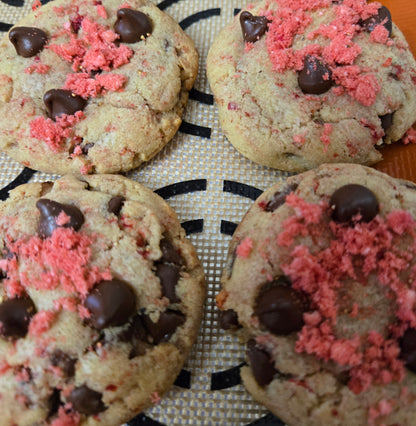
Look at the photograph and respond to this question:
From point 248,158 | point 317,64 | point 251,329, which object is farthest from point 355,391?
point 317,64

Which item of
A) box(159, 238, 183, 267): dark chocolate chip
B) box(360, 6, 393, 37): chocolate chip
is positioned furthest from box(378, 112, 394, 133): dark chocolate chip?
box(159, 238, 183, 267): dark chocolate chip

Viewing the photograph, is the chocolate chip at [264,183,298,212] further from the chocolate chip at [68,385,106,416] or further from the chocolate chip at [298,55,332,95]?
the chocolate chip at [68,385,106,416]

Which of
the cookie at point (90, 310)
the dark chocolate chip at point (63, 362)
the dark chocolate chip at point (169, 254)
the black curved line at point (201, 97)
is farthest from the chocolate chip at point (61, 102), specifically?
the dark chocolate chip at point (63, 362)

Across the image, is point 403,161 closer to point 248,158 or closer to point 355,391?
point 248,158

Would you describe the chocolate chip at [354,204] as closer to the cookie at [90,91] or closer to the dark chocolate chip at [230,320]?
the dark chocolate chip at [230,320]

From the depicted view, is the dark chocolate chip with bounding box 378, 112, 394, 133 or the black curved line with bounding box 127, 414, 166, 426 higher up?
the dark chocolate chip with bounding box 378, 112, 394, 133

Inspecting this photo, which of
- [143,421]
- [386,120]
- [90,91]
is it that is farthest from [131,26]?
[143,421]

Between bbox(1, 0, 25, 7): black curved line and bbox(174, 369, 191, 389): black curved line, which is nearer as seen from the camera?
bbox(174, 369, 191, 389): black curved line
